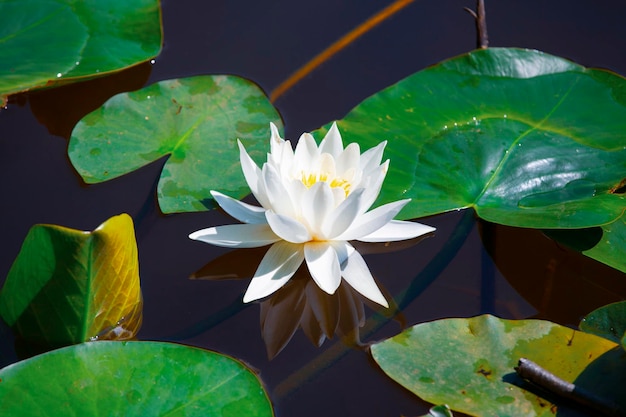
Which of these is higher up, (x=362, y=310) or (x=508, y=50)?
(x=508, y=50)

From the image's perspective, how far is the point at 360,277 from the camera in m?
2.16

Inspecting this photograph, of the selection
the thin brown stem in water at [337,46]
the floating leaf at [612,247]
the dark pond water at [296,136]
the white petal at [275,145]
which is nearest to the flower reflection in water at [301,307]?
the dark pond water at [296,136]

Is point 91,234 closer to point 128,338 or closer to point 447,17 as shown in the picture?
point 128,338

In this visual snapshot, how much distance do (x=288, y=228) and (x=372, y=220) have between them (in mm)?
255

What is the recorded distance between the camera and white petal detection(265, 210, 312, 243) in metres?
2.03

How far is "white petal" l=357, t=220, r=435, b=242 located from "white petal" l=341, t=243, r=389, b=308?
0.07 metres

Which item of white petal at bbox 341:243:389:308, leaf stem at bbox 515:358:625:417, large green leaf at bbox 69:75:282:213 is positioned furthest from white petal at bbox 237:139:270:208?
leaf stem at bbox 515:358:625:417

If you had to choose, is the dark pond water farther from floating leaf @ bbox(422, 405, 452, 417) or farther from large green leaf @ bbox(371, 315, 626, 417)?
floating leaf @ bbox(422, 405, 452, 417)

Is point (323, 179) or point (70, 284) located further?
point (323, 179)

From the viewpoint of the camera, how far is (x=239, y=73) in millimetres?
3018

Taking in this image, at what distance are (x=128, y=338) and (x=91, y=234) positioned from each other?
47cm

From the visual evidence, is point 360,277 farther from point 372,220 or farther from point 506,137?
point 506,137

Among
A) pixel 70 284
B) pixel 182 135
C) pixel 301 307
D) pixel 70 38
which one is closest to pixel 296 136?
pixel 182 135

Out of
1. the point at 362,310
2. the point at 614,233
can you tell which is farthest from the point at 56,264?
the point at 614,233
